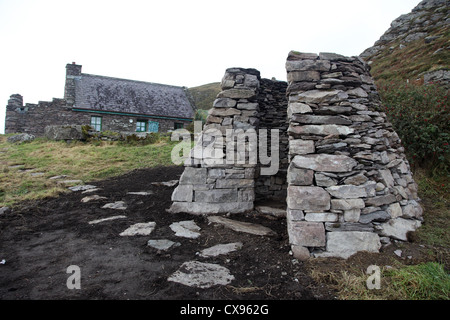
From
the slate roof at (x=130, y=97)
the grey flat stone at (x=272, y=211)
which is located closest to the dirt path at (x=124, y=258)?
the grey flat stone at (x=272, y=211)

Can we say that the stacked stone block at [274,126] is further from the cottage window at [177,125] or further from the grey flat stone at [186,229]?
the cottage window at [177,125]

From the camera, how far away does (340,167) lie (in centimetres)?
355

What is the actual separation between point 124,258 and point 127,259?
6 centimetres

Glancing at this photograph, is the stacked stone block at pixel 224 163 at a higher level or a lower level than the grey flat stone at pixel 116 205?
higher

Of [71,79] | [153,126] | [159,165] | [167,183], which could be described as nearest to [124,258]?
[167,183]

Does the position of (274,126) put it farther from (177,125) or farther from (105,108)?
(105,108)

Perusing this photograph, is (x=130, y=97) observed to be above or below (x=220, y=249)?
above

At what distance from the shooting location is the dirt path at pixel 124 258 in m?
2.65

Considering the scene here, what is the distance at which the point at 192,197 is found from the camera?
522 cm

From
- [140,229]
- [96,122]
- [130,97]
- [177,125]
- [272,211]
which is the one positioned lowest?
[140,229]

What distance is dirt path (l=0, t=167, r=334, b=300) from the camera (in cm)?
265

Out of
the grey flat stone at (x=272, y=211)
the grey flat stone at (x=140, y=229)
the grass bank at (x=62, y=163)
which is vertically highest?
the grass bank at (x=62, y=163)

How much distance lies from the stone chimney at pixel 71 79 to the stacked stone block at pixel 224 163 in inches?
706
